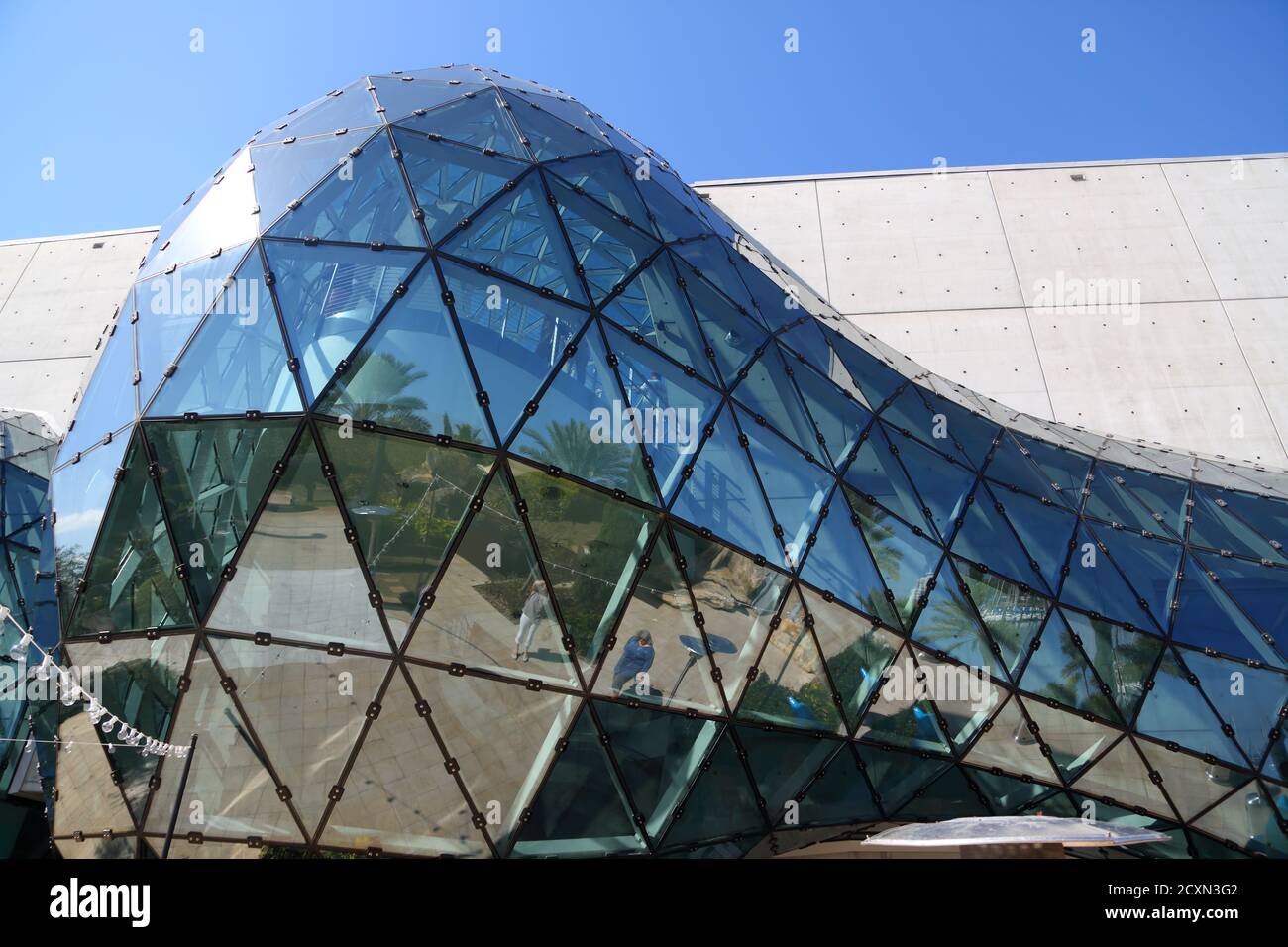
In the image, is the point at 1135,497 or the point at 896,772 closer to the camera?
the point at 896,772

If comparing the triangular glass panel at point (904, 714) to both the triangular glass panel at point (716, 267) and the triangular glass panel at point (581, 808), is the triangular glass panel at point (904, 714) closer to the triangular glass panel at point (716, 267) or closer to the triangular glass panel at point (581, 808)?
the triangular glass panel at point (581, 808)

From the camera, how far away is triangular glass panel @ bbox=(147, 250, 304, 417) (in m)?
9.61

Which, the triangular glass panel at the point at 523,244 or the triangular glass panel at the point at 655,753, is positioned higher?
the triangular glass panel at the point at 523,244

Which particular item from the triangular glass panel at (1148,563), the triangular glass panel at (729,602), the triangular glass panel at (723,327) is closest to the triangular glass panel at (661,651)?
the triangular glass panel at (729,602)

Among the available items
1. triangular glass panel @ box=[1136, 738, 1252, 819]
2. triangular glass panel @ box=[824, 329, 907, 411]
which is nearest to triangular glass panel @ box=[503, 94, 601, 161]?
triangular glass panel @ box=[824, 329, 907, 411]

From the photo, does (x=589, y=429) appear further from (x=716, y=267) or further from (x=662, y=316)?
(x=716, y=267)

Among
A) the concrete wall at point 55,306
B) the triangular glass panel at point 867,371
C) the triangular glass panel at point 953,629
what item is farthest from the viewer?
the concrete wall at point 55,306

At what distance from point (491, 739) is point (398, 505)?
2.87m

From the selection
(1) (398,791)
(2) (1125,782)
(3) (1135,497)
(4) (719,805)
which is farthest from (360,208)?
(3) (1135,497)

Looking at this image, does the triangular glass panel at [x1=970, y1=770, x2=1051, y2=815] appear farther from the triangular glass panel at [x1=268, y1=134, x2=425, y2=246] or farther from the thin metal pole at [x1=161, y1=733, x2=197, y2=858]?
the triangular glass panel at [x1=268, y1=134, x2=425, y2=246]

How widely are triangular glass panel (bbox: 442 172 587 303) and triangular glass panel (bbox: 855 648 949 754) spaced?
265 inches

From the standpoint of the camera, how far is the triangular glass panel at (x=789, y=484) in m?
11.5

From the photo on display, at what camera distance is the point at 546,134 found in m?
12.8

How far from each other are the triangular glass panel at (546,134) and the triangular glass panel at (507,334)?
9.31 feet
